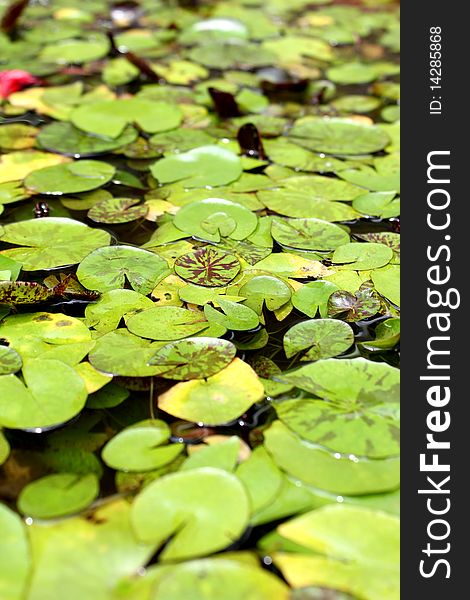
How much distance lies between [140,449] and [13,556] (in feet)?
0.70

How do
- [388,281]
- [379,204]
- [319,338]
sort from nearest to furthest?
[319,338] → [388,281] → [379,204]

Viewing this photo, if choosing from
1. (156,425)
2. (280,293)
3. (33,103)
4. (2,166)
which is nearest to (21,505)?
(156,425)

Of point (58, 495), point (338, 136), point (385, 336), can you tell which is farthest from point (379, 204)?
point (58, 495)

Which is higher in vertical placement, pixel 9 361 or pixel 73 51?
pixel 73 51

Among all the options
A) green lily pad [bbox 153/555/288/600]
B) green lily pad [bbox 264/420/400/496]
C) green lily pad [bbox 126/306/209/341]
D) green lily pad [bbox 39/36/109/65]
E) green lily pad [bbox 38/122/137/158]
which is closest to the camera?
green lily pad [bbox 153/555/288/600]

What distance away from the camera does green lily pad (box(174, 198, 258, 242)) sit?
1374mm

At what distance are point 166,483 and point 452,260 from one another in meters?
0.66

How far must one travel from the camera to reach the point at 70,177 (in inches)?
61.4

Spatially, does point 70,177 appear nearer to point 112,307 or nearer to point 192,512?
point 112,307

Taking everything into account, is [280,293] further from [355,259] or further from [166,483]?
[166,483]

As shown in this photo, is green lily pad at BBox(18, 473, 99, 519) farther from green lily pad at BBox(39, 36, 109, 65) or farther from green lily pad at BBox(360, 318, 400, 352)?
green lily pad at BBox(39, 36, 109, 65)

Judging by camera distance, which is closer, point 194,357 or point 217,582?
point 217,582

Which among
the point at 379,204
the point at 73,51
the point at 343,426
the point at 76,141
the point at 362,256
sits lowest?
the point at 343,426

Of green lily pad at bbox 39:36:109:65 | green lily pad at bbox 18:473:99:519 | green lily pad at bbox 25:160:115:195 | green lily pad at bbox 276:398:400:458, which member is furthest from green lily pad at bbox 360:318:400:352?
green lily pad at bbox 39:36:109:65
